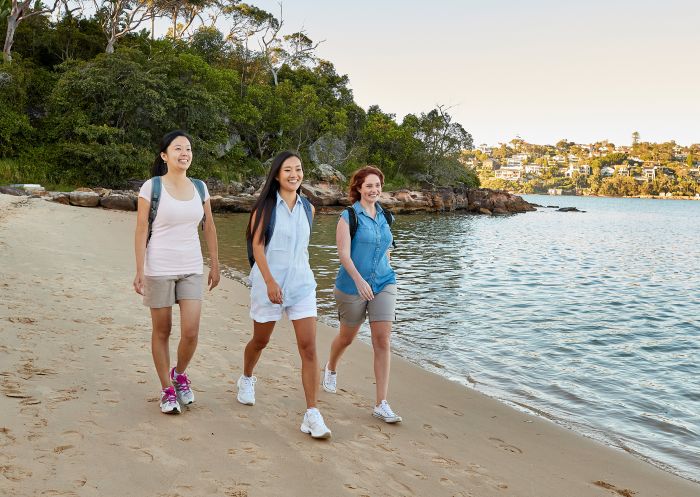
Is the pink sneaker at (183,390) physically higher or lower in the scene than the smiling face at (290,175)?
lower

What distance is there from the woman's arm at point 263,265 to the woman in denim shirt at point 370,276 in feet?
2.04

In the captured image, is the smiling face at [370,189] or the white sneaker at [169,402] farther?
the smiling face at [370,189]

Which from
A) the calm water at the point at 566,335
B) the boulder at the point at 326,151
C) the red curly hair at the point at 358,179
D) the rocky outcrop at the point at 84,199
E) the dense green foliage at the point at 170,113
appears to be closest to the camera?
the red curly hair at the point at 358,179

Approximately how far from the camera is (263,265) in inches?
147

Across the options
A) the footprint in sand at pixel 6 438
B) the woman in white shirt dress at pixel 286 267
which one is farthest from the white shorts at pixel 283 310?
the footprint in sand at pixel 6 438

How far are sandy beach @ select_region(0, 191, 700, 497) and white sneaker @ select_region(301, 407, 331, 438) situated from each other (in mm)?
65

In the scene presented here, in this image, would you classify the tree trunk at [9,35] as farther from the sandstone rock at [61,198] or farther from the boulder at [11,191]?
the sandstone rock at [61,198]

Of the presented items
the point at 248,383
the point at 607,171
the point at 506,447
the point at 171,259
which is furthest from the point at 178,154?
the point at 607,171

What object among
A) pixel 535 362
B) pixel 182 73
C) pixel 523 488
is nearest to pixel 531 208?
pixel 182 73

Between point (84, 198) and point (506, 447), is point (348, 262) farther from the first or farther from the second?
point (84, 198)

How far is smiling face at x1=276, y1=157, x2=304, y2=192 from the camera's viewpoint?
12.5ft

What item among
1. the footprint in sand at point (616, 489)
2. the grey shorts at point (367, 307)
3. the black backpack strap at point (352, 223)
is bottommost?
the footprint in sand at point (616, 489)

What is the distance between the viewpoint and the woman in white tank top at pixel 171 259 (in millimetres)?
3654

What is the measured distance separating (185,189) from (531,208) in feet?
213
